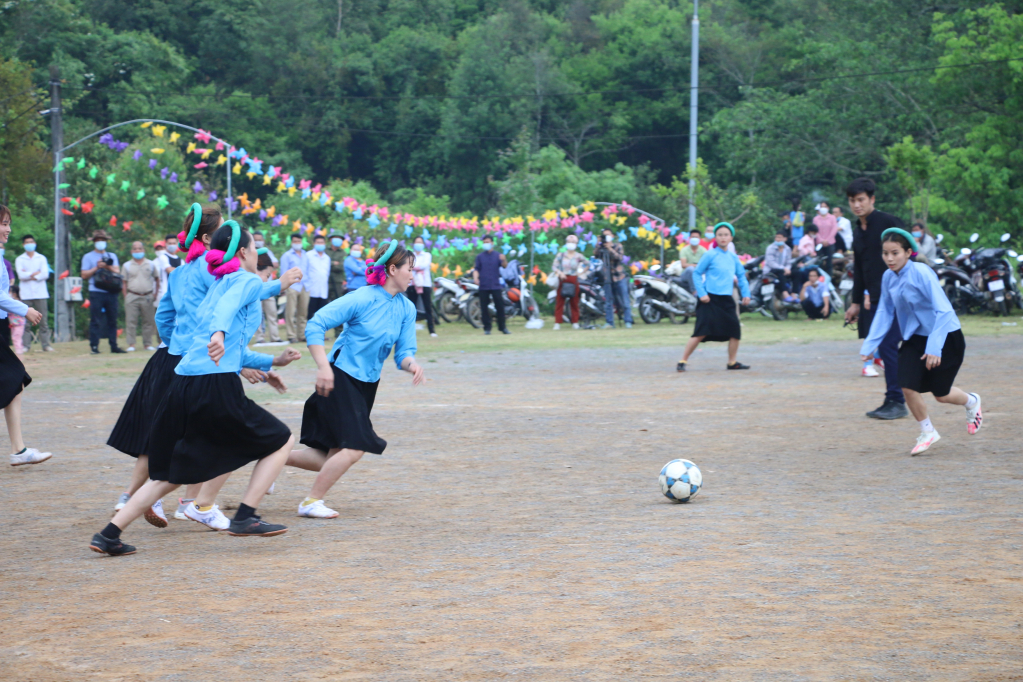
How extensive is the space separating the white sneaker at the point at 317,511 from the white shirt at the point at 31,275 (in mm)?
14758

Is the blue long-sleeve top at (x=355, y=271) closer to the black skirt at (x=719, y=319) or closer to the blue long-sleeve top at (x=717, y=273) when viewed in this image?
the blue long-sleeve top at (x=717, y=273)

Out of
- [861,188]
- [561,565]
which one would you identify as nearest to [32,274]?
[861,188]

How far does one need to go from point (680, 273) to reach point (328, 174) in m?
46.9

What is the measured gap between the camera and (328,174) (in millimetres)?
69812

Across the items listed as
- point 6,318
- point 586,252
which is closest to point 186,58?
point 586,252

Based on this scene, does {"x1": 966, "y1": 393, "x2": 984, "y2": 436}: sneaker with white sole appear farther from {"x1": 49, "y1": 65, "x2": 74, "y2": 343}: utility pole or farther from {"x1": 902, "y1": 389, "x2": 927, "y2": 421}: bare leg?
{"x1": 49, "y1": 65, "x2": 74, "y2": 343}: utility pole

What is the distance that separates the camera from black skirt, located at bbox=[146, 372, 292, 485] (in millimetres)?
5613

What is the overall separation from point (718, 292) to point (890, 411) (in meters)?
4.41

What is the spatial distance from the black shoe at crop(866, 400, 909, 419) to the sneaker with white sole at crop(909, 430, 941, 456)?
5.77ft

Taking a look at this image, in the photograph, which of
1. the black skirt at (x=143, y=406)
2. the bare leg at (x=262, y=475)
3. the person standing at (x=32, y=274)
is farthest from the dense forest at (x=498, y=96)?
the bare leg at (x=262, y=475)

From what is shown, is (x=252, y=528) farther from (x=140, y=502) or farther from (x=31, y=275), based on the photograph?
(x=31, y=275)

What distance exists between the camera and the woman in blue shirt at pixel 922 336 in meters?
8.13

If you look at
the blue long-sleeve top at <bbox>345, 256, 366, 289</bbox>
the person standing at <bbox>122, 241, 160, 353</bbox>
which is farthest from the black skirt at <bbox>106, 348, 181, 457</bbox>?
the blue long-sleeve top at <bbox>345, 256, 366, 289</bbox>

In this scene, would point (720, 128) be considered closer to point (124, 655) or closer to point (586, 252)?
point (586, 252)
